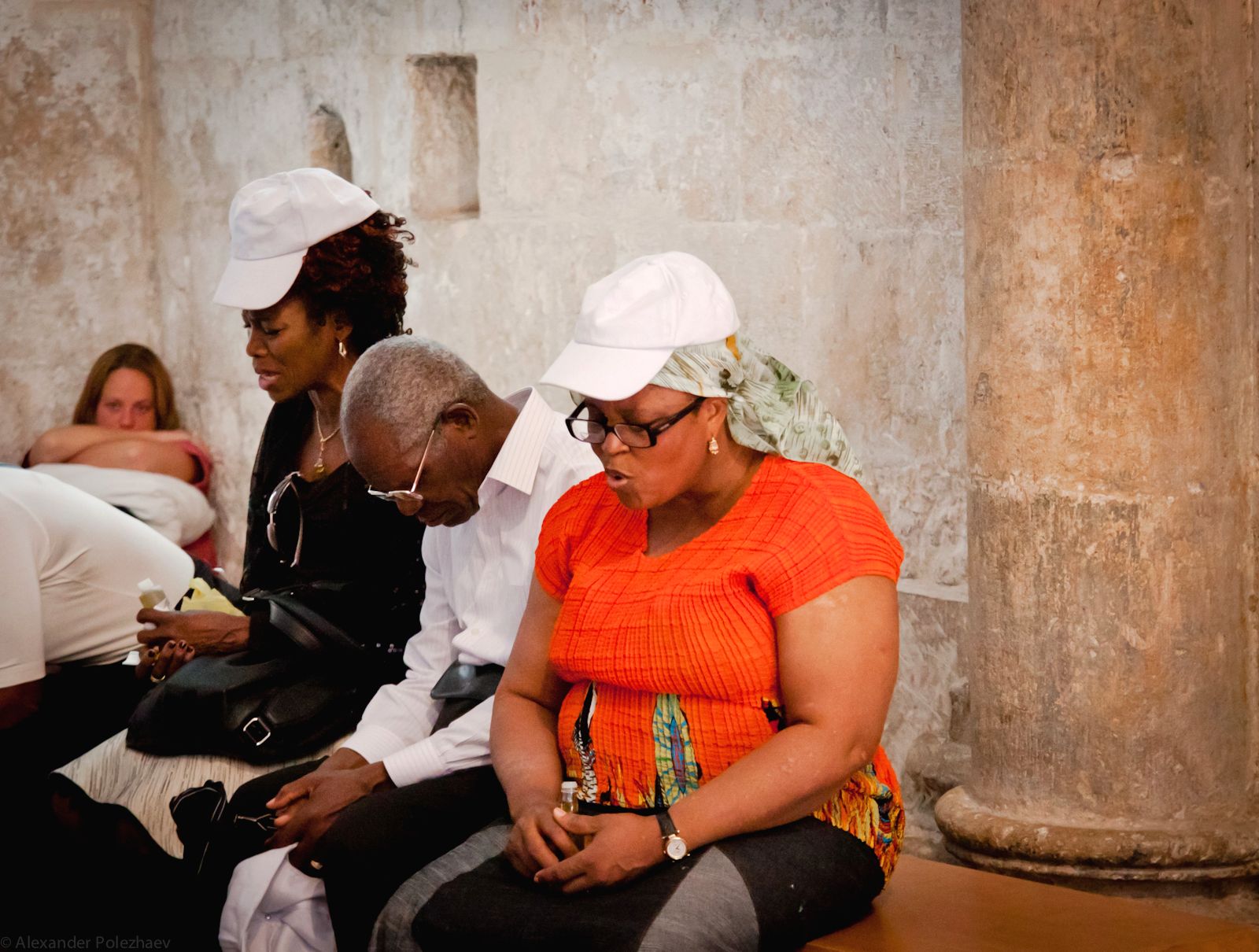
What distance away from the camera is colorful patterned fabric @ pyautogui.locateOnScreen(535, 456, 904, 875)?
247cm

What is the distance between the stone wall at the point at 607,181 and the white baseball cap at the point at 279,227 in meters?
1.33

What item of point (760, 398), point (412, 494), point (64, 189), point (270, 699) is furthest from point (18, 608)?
point (64, 189)

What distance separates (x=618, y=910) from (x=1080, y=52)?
6.23ft

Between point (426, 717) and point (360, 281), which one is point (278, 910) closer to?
point (426, 717)

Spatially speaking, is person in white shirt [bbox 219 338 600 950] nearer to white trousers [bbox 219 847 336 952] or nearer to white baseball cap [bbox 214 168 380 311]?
white trousers [bbox 219 847 336 952]

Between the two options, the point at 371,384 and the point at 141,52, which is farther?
the point at 141,52

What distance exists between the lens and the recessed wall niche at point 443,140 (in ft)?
18.0

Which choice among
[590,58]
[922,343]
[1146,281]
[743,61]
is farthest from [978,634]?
[590,58]

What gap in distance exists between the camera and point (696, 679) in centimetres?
249

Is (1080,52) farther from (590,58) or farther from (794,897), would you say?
(590,58)

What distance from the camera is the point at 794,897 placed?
7.86 ft

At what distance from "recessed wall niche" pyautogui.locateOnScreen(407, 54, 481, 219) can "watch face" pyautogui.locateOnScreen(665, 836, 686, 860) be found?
347 centimetres

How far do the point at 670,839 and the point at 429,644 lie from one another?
1.06m

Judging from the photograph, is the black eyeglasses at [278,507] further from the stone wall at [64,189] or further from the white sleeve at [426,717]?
the stone wall at [64,189]
